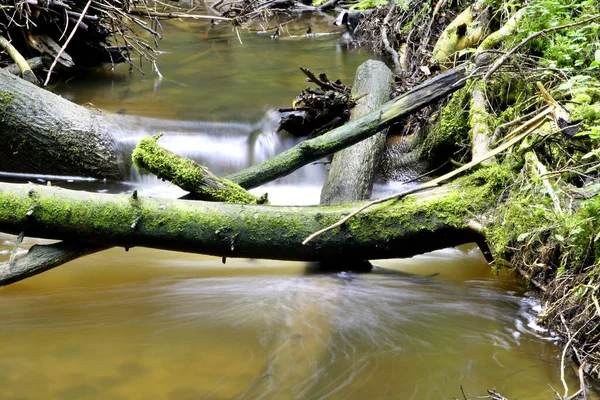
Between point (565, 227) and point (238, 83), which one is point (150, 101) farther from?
point (565, 227)

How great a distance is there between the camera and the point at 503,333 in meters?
3.80

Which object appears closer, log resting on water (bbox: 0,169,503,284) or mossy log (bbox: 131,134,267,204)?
log resting on water (bbox: 0,169,503,284)

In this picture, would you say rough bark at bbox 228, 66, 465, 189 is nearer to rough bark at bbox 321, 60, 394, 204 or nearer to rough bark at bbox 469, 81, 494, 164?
rough bark at bbox 469, 81, 494, 164

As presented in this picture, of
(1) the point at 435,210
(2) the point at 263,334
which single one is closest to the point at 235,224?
(2) the point at 263,334

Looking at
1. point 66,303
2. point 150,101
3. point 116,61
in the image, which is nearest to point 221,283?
point 66,303

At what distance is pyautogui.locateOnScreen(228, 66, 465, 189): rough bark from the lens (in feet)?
15.4

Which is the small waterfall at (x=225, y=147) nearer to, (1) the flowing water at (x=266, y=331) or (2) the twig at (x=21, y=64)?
(2) the twig at (x=21, y=64)

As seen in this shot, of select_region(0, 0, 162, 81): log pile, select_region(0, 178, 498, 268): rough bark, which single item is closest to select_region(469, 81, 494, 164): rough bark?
select_region(0, 178, 498, 268): rough bark

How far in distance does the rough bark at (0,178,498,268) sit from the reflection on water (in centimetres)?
38

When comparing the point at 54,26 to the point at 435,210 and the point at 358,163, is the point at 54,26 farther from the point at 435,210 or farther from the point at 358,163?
the point at 435,210

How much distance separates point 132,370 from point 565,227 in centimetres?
260

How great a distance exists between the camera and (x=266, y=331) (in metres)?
3.78

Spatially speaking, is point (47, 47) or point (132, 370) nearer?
point (132, 370)

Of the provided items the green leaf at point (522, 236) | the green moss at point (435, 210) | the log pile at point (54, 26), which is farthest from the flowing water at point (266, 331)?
the log pile at point (54, 26)
